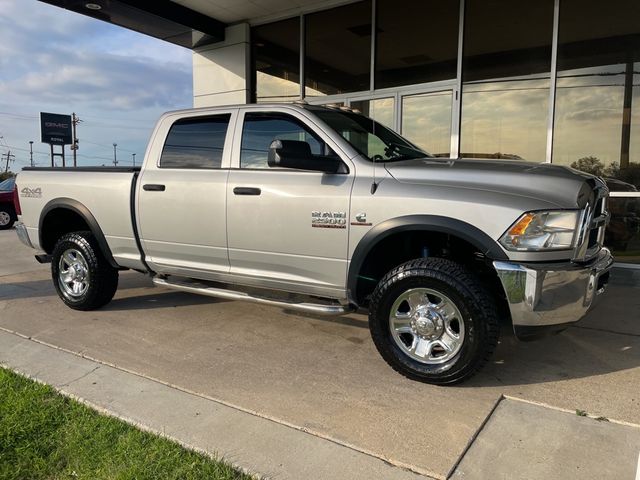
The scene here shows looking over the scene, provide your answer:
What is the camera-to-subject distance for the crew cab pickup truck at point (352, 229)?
3215mm

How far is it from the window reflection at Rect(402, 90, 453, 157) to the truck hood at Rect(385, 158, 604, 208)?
542cm

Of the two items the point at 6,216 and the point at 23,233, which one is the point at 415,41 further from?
the point at 6,216

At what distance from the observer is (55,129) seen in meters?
41.2

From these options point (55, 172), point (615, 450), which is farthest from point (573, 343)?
point (55, 172)

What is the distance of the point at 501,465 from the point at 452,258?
1653mm

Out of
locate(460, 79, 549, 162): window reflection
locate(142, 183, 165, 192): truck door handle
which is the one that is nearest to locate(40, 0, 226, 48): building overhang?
locate(460, 79, 549, 162): window reflection

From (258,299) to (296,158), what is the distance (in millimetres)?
1241

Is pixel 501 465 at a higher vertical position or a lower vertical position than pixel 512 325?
lower

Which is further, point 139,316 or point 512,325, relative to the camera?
point 139,316

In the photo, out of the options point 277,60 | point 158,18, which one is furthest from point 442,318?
point 277,60

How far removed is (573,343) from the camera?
4430 millimetres

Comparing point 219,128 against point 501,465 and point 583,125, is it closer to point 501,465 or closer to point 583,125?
point 501,465

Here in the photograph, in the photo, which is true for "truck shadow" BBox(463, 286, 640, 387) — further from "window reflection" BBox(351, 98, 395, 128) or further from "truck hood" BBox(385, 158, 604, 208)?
"window reflection" BBox(351, 98, 395, 128)

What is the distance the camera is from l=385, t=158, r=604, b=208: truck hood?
322 centimetres
